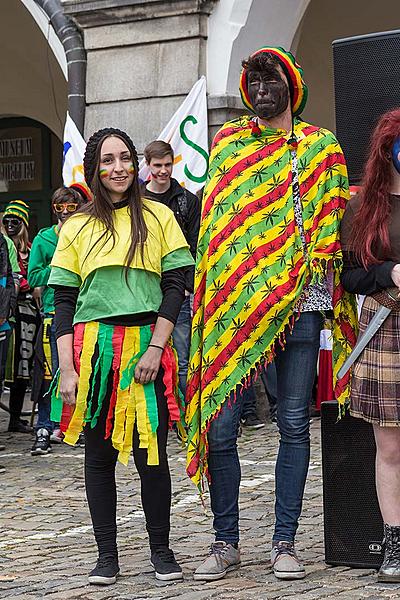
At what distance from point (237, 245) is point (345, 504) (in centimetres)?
114

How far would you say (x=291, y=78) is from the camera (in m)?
5.12

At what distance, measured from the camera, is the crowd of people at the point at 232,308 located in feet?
16.3

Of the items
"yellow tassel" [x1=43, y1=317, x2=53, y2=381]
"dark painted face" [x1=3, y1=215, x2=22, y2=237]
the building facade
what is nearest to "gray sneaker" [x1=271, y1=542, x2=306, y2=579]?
"yellow tassel" [x1=43, y1=317, x2=53, y2=381]

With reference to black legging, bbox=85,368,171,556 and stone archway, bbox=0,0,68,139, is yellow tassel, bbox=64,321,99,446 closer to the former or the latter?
black legging, bbox=85,368,171,556

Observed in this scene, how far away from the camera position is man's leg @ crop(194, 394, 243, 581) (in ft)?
16.9

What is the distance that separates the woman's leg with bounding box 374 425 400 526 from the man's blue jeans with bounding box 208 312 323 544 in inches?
12.2

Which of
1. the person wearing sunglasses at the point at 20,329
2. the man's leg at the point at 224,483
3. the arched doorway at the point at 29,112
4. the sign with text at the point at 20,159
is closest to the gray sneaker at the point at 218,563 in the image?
the man's leg at the point at 224,483

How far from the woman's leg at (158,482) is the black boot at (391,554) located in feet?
2.82

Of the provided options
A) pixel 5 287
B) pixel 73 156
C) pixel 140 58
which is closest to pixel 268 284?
pixel 5 287

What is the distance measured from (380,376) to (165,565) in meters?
1.13

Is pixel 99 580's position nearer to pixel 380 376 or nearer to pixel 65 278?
pixel 65 278

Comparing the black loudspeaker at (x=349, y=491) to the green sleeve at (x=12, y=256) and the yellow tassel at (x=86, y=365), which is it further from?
the green sleeve at (x=12, y=256)

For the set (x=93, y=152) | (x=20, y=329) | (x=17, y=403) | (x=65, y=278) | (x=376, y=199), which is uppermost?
(x=93, y=152)

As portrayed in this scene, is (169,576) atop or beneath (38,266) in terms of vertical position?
beneath
